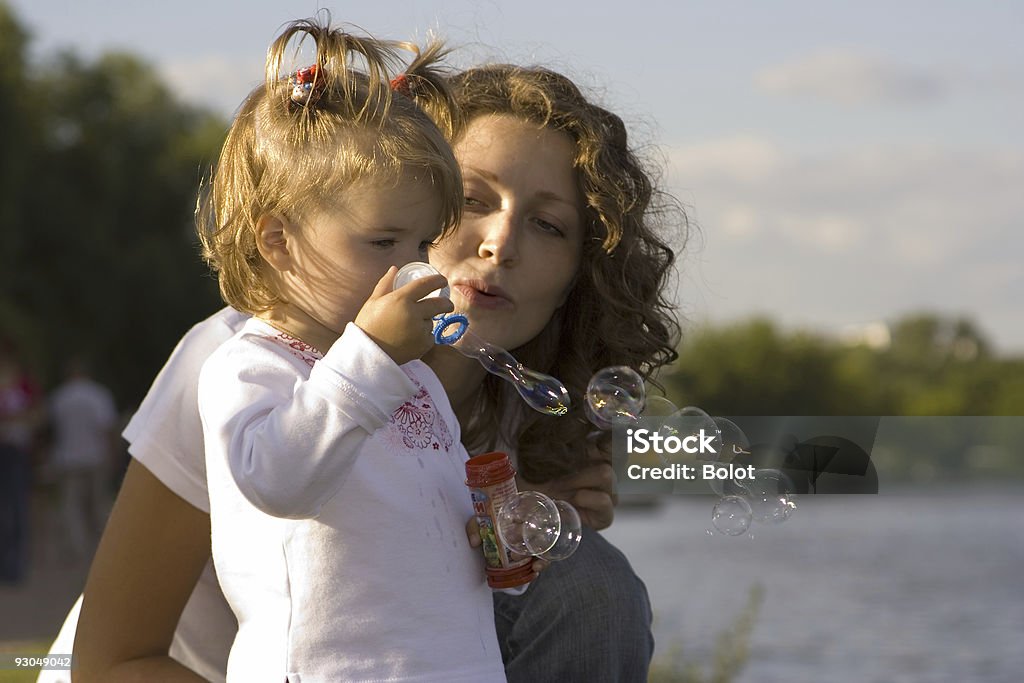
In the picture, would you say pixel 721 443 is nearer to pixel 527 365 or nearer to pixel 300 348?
pixel 527 365

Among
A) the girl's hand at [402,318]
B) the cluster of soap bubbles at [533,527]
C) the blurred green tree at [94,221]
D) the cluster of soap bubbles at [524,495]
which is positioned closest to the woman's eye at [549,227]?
the cluster of soap bubbles at [524,495]

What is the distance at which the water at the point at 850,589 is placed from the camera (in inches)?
380

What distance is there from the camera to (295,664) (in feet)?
6.07

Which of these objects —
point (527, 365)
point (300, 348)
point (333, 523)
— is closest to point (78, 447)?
point (527, 365)

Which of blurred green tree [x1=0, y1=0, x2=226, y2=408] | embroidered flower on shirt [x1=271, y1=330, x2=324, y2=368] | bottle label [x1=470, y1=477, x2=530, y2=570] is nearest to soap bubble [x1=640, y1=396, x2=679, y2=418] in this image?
bottle label [x1=470, y1=477, x2=530, y2=570]

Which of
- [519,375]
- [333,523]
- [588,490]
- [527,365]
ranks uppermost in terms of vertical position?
[527,365]

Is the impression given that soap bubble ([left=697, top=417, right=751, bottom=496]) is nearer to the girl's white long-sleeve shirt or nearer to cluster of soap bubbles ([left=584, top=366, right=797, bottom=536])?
cluster of soap bubbles ([left=584, top=366, right=797, bottom=536])

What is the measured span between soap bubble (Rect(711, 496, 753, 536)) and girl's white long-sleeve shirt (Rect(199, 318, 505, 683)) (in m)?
0.67

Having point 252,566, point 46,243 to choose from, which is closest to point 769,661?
point 252,566

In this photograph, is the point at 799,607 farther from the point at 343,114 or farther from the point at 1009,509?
the point at 1009,509

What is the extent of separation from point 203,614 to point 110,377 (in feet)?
81.3

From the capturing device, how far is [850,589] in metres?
17.2

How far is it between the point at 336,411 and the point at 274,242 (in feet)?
1.22

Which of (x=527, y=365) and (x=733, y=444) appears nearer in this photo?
(x=733, y=444)
